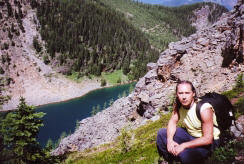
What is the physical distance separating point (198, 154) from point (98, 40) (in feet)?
594

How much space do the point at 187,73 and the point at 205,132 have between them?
85.7 ft

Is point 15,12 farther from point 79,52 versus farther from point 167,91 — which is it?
point 167,91

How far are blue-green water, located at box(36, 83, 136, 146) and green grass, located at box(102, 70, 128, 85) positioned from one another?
12747mm

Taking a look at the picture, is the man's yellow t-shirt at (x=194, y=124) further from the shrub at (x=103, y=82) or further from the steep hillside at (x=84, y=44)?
the steep hillside at (x=84, y=44)

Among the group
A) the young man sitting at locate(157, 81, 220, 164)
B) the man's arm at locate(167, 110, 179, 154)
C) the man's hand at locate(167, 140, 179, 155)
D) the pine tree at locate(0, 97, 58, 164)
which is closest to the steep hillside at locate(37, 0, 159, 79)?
the pine tree at locate(0, 97, 58, 164)

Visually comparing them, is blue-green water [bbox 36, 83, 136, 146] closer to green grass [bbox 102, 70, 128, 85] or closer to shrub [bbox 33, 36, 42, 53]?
green grass [bbox 102, 70, 128, 85]

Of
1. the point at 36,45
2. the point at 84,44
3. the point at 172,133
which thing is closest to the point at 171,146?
the point at 172,133

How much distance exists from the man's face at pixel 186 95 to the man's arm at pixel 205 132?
25.9 inches

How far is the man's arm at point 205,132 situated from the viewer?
5.04 metres

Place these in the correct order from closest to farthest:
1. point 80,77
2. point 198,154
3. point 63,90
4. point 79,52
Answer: point 198,154 < point 63,90 < point 80,77 < point 79,52

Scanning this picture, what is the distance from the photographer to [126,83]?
15312 centimetres

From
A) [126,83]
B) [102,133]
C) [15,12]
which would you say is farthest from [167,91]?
[15,12]

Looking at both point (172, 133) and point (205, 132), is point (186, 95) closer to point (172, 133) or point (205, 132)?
point (205, 132)

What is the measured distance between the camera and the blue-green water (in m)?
82.1
